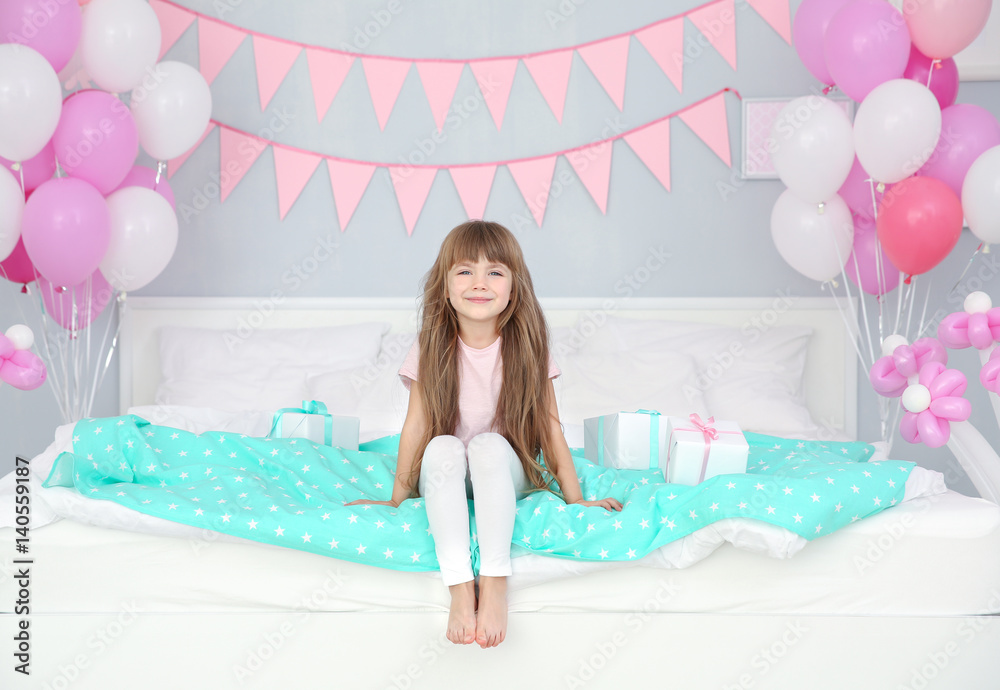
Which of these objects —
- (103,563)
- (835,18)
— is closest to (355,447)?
(103,563)

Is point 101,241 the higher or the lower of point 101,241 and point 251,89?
the lower

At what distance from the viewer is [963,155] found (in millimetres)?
2115

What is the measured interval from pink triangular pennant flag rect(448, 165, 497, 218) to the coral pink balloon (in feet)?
4.01

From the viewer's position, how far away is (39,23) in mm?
2008

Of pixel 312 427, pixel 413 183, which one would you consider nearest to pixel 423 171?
pixel 413 183

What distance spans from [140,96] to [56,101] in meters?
0.27

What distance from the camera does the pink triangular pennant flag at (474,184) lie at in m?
2.79

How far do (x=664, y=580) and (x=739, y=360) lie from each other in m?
1.33

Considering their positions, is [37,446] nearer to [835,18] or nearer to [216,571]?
[216,571]

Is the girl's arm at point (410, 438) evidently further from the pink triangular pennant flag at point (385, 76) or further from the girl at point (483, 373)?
the pink triangular pennant flag at point (385, 76)

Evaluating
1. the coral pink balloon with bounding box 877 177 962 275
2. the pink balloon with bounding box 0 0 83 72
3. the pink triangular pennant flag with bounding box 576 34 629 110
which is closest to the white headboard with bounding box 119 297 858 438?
the coral pink balloon with bounding box 877 177 962 275

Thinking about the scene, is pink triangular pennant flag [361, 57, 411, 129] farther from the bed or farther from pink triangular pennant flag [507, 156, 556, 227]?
the bed

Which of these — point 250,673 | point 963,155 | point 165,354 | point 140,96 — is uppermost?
point 140,96

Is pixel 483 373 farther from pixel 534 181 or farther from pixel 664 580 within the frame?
pixel 534 181
